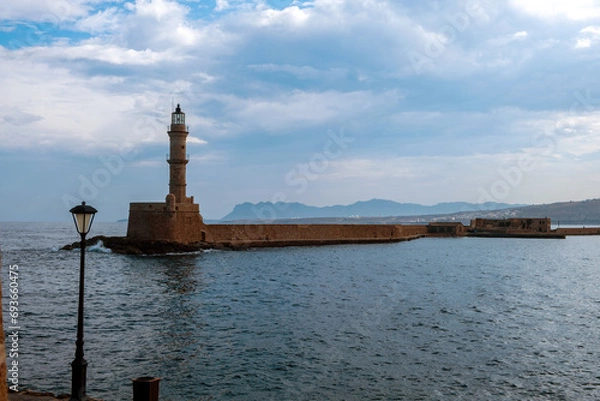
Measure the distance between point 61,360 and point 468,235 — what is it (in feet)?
265

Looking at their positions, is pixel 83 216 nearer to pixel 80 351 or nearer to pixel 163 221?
pixel 80 351

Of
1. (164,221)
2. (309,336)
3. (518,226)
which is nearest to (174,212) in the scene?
(164,221)

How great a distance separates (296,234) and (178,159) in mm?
15772

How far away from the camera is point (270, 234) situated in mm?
48438

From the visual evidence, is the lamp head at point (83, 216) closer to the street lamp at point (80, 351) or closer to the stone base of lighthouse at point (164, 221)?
the street lamp at point (80, 351)

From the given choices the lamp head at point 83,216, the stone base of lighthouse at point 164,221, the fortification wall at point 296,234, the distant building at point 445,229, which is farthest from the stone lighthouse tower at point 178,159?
the distant building at point 445,229

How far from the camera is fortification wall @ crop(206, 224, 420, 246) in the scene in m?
44.0

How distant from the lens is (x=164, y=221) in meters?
37.7

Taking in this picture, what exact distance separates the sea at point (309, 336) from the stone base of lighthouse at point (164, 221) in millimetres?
10324

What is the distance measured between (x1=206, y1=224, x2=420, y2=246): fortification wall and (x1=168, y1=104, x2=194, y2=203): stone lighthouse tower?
179 inches

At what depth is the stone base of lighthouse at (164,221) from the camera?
37.7 meters

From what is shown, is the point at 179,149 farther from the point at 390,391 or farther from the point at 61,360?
the point at 390,391

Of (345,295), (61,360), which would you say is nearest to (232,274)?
(345,295)

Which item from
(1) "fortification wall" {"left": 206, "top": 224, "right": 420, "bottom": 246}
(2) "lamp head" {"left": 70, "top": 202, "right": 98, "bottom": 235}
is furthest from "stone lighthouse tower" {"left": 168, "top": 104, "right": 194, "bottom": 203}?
(2) "lamp head" {"left": 70, "top": 202, "right": 98, "bottom": 235}
